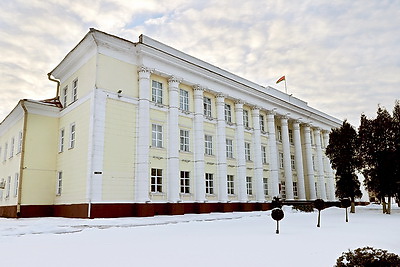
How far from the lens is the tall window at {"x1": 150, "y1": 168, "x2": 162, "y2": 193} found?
2164 centimetres

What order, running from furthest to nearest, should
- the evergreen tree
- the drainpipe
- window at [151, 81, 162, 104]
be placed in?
the evergreen tree, window at [151, 81, 162, 104], the drainpipe

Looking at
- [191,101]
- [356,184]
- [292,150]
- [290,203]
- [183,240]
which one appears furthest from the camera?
[292,150]

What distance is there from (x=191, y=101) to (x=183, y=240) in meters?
16.0

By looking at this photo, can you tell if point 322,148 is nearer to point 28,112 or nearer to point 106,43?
point 106,43

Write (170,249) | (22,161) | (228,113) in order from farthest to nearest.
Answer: (228,113), (22,161), (170,249)

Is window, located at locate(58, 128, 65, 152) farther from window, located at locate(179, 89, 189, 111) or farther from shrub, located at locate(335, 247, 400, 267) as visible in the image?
shrub, located at locate(335, 247, 400, 267)

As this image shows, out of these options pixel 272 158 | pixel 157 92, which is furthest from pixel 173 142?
pixel 272 158

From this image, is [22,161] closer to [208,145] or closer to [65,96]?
[65,96]

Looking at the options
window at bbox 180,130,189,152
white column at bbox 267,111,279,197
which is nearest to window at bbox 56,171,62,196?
window at bbox 180,130,189,152

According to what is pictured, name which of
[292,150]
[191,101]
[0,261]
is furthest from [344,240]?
[292,150]

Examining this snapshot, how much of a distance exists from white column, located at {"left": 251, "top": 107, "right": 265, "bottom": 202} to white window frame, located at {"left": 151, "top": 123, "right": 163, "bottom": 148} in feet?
35.6

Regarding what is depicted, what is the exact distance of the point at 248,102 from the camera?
2994 centimetres

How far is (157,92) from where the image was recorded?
23.2 m

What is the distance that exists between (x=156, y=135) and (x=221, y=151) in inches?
248
